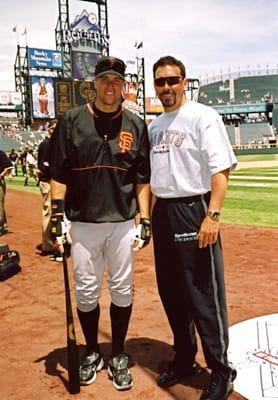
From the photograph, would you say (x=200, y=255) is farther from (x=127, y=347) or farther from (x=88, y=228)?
(x=127, y=347)

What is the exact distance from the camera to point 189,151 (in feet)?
9.18

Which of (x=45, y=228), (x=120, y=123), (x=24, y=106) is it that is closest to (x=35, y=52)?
(x=24, y=106)

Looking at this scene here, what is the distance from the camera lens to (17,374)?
129 inches

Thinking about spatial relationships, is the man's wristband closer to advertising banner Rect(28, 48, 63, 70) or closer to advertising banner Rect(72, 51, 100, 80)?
advertising banner Rect(28, 48, 63, 70)

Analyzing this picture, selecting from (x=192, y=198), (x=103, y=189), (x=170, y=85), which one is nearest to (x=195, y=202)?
(x=192, y=198)

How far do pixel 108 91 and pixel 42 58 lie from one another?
51.5 meters

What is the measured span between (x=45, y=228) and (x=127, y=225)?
173 inches

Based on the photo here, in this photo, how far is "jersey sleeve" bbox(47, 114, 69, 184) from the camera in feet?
9.91

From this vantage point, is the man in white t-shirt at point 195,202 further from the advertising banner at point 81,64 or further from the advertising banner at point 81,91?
the advertising banner at point 81,64

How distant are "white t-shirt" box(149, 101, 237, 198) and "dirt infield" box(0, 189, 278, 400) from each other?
4.50ft

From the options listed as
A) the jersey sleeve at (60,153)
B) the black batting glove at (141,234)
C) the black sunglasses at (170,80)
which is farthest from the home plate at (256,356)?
the black sunglasses at (170,80)

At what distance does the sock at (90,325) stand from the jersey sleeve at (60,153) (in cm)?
99

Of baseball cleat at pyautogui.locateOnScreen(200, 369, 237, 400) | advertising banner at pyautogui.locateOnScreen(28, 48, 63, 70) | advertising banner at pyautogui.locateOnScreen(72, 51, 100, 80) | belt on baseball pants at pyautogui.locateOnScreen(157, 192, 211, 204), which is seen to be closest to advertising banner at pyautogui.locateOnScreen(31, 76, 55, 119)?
advertising banner at pyautogui.locateOnScreen(28, 48, 63, 70)

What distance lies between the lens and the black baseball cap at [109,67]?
3.02 metres
